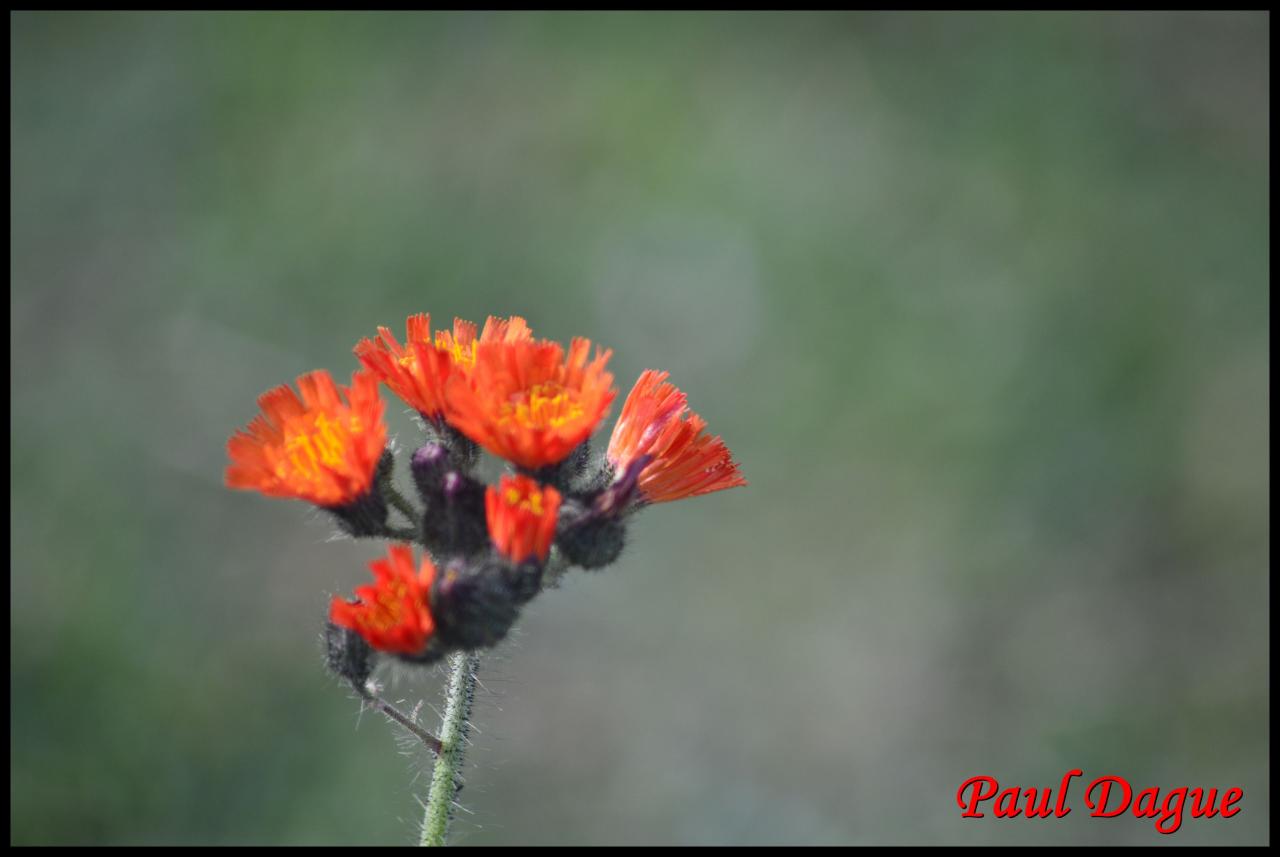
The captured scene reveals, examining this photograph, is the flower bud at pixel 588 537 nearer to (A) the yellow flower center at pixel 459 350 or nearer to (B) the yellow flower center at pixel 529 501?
(B) the yellow flower center at pixel 529 501

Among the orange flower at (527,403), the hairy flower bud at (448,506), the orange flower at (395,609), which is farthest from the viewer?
the hairy flower bud at (448,506)

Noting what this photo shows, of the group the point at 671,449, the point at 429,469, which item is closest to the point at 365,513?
the point at 429,469

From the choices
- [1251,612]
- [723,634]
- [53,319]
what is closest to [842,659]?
[723,634]

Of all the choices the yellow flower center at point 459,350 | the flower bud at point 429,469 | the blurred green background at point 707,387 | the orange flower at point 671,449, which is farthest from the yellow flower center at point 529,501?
the blurred green background at point 707,387

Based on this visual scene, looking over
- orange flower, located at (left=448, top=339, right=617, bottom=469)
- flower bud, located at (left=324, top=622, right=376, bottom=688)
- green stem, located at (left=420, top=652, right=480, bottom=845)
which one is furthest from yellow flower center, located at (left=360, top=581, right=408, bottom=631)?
orange flower, located at (left=448, top=339, right=617, bottom=469)

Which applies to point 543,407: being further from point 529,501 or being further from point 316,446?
point 316,446
